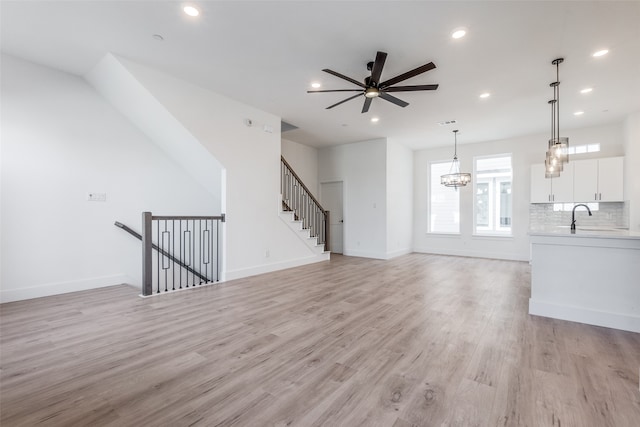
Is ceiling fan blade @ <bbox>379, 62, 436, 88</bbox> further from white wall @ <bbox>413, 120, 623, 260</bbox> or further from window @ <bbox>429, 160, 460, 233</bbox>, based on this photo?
window @ <bbox>429, 160, 460, 233</bbox>

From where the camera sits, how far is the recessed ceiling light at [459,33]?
3.08 meters

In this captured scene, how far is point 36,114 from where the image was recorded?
394 cm

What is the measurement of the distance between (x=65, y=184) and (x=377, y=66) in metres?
4.71

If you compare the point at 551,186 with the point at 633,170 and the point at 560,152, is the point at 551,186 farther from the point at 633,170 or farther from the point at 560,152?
the point at 560,152

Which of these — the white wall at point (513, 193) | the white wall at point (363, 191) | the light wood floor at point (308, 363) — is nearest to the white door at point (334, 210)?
the white wall at point (363, 191)

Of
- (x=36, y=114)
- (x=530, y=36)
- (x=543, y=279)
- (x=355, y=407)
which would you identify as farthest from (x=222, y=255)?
(x=530, y=36)

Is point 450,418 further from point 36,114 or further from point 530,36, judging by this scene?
point 36,114

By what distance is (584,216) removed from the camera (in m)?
6.50

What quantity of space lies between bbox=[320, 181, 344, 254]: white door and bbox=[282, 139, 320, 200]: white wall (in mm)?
350

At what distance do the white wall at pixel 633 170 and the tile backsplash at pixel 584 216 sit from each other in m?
0.29

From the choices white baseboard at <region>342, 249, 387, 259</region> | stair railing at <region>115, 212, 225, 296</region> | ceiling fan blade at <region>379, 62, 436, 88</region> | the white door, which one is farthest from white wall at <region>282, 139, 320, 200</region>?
ceiling fan blade at <region>379, 62, 436, 88</region>

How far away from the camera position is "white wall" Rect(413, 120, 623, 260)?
21.4ft

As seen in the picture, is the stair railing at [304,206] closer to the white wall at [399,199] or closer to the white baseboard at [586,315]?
the white wall at [399,199]

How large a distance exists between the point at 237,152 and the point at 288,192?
192cm
